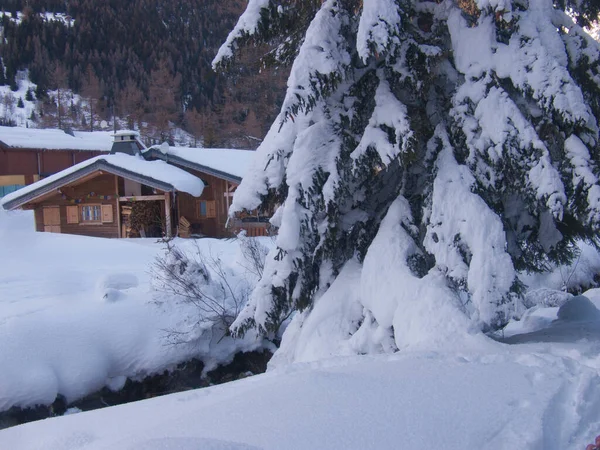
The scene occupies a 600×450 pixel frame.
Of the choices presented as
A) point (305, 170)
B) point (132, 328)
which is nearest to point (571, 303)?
point (305, 170)

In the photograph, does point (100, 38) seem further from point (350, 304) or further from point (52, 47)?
point (350, 304)

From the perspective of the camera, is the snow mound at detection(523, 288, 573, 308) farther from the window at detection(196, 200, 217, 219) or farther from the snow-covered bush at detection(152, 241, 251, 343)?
the window at detection(196, 200, 217, 219)

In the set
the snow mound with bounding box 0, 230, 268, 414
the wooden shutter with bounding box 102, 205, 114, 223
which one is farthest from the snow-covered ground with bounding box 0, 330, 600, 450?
the wooden shutter with bounding box 102, 205, 114, 223

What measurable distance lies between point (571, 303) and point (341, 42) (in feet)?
15.4

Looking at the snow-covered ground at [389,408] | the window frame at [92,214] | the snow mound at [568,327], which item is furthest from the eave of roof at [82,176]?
the snow-covered ground at [389,408]

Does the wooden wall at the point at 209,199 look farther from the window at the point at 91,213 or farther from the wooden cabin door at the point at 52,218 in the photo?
the wooden cabin door at the point at 52,218

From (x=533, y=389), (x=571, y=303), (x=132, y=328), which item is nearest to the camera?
(x=533, y=389)

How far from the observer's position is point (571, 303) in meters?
7.82

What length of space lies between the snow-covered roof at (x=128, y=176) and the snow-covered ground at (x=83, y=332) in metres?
5.36

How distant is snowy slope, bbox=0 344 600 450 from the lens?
307 cm

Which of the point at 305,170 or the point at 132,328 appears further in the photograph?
the point at 132,328

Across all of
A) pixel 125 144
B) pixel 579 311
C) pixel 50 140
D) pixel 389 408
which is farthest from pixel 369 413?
pixel 50 140

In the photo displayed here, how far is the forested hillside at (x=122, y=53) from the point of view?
75375 mm

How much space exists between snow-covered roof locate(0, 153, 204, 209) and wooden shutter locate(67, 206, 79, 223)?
1591mm
